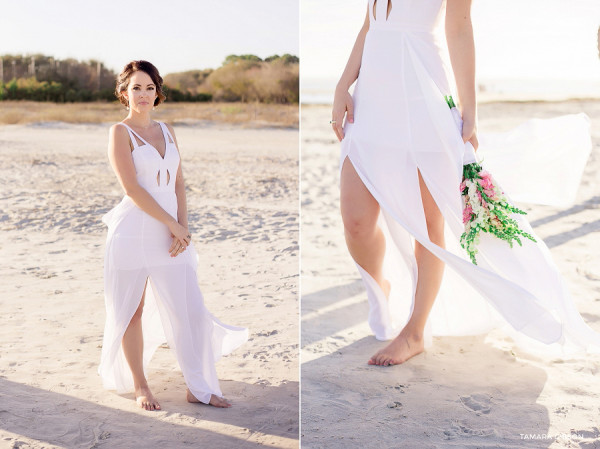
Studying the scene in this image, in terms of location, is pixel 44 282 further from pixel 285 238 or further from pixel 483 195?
pixel 483 195

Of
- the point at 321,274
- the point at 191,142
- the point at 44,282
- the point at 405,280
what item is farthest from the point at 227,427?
the point at 191,142

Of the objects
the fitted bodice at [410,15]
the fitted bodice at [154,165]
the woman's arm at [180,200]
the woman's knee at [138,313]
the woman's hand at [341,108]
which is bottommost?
the woman's knee at [138,313]

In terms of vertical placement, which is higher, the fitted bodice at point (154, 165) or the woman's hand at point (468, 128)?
the woman's hand at point (468, 128)

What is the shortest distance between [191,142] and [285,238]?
8851 mm

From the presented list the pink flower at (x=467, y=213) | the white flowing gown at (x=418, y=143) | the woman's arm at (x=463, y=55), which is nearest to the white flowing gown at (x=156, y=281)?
the white flowing gown at (x=418, y=143)

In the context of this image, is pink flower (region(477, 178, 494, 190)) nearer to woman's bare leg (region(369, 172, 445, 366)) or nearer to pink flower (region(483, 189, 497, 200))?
pink flower (region(483, 189, 497, 200))

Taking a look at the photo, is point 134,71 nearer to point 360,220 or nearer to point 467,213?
point 360,220

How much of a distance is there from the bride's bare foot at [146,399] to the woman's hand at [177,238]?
0.62 metres

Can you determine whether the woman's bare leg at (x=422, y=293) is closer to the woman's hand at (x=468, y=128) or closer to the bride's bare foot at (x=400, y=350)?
the bride's bare foot at (x=400, y=350)

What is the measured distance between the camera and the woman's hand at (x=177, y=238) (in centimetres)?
309

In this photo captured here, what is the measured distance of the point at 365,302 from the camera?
4.88m

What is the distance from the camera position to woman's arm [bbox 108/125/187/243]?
119 inches

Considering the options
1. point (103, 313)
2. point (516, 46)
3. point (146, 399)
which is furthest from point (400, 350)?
point (516, 46)

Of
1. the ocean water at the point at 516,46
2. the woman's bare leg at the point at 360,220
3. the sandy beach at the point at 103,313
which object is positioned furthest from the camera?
the ocean water at the point at 516,46
